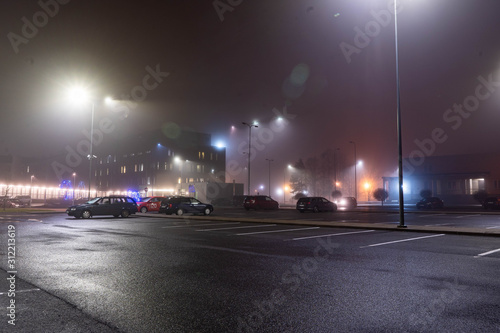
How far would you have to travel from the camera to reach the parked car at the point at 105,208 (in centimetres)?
2489

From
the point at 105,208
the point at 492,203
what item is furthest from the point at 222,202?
the point at 492,203

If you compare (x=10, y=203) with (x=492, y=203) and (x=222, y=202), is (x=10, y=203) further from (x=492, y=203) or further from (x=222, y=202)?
(x=492, y=203)

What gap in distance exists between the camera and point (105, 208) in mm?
25891

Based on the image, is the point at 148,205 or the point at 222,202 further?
the point at 222,202

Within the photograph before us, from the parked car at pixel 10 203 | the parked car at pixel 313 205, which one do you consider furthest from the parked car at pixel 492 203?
the parked car at pixel 10 203

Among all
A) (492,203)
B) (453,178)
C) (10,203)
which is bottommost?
(10,203)

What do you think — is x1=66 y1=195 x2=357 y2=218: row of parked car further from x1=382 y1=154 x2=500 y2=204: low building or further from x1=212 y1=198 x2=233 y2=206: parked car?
x1=382 y1=154 x2=500 y2=204: low building

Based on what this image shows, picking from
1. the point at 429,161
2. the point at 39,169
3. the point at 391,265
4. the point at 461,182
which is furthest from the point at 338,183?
the point at 39,169

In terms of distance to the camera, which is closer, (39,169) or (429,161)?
(429,161)

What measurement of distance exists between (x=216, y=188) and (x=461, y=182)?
43065mm

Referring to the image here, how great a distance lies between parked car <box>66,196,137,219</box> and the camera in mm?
24891

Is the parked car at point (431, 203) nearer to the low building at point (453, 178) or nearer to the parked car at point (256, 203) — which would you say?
the parked car at point (256, 203)

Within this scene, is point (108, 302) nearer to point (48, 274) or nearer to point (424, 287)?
point (48, 274)

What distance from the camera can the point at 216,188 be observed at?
196ft
